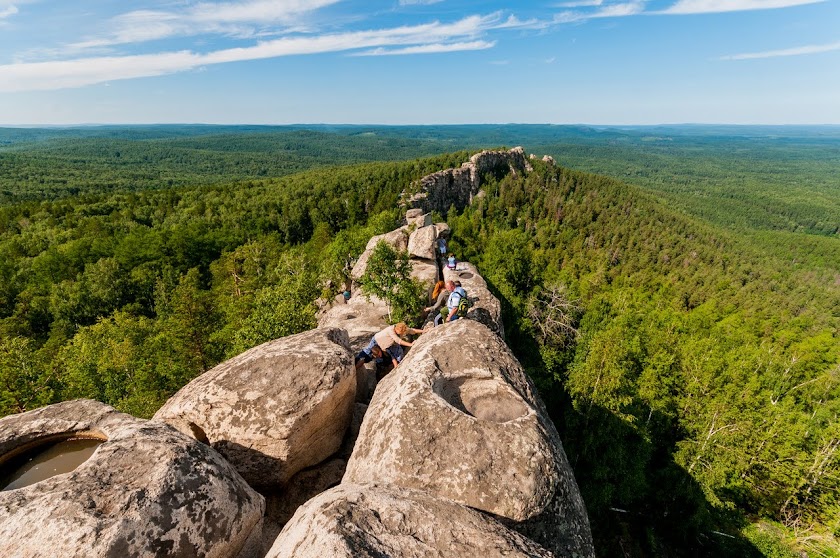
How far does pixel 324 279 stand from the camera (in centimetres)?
3469

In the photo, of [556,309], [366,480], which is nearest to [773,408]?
[556,309]

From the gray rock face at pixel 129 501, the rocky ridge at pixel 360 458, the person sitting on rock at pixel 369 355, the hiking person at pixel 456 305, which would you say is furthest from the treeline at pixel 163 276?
the gray rock face at pixel 129 501

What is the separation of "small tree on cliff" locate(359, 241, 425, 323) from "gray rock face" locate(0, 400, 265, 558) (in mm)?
12456

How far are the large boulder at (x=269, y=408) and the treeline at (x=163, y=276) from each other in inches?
400

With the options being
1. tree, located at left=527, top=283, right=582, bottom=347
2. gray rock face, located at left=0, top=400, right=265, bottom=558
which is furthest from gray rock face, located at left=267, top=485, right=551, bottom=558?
tree, located at left=527, top=283, right=582, bottom=347

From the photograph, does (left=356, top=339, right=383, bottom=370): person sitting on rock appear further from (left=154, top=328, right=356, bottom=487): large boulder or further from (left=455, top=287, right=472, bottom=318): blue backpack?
(left=455, top=287, right=472, bottom=318): blue backpack

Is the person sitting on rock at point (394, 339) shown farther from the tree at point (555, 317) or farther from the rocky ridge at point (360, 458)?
the tree at point (555, 317)

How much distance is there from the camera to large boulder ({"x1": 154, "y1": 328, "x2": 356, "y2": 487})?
9.33 meters

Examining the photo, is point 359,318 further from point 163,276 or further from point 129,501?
point 163,276

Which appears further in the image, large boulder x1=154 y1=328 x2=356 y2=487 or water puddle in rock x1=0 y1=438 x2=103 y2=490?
large boulder x1=154 y1=328 x2=356 y2=487

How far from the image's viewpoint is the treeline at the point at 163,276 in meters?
24.8

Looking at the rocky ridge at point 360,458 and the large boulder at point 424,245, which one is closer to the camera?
the rocky ridge at point 360,458

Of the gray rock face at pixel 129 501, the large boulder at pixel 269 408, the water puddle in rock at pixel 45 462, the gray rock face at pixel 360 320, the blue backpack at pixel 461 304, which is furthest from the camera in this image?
the gray rock face at pixel 360 320

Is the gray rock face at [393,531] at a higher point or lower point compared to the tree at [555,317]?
higher
